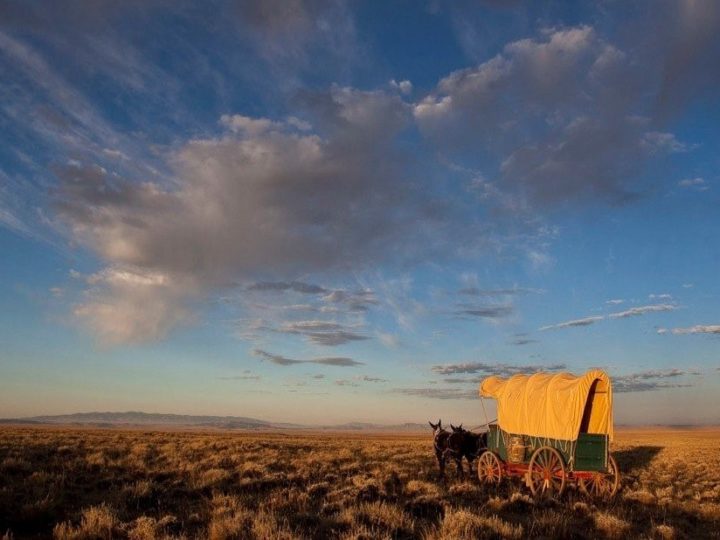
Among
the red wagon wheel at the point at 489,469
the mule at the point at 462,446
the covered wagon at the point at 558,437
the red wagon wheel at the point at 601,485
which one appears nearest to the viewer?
the covered wagon at the point at 558,437

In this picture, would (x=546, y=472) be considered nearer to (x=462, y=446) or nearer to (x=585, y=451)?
(x=585, y=451)

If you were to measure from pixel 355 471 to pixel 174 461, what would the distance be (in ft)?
21.3

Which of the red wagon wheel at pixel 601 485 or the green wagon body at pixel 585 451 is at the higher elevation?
the green wagon body at pixel 585 451

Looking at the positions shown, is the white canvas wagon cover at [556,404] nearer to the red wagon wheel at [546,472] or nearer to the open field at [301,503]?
the red wagon wheel at [546,472]

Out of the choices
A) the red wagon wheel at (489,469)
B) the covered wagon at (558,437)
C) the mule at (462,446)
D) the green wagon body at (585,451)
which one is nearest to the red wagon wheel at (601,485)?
the covered wagon at (558,437)

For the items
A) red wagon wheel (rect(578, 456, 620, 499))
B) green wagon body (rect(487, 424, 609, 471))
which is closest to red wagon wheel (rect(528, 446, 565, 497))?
green wagon body (rect(487, 424, 609, 471))

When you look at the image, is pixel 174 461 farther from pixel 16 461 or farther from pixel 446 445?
pixel 446 445

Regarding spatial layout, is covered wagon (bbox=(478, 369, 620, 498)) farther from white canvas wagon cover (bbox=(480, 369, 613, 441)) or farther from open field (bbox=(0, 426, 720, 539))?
open field (bbox=(0, 426, 720, 539))

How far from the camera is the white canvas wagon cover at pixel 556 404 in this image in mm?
12695

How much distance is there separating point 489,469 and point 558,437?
111 inches

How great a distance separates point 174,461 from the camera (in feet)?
63.0

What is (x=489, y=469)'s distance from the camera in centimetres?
1516

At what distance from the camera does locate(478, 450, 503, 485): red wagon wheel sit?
14.8 meters

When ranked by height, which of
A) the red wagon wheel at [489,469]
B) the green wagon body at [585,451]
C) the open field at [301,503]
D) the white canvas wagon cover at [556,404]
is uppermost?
the white canvas wagon cover at [556,404]
